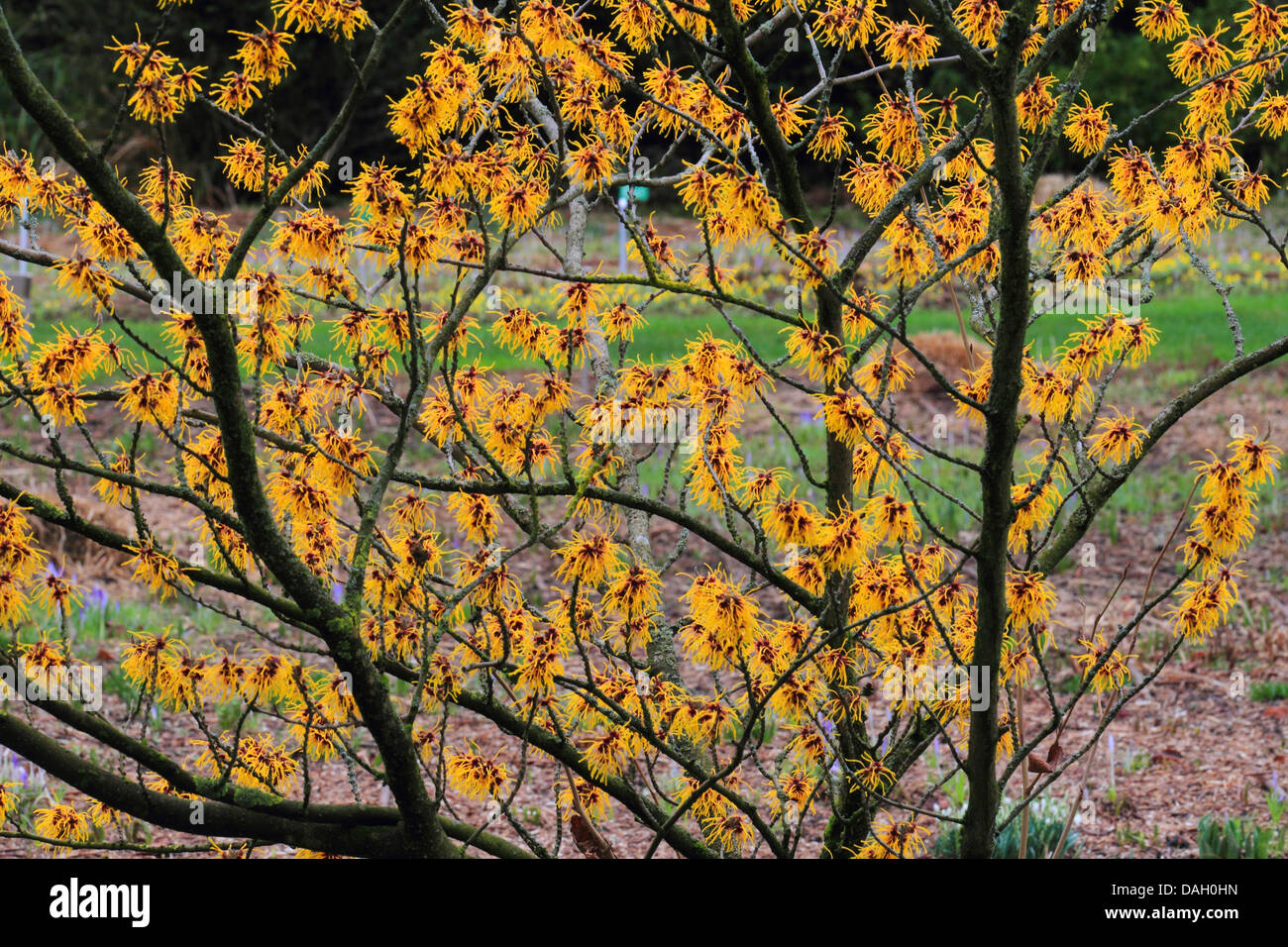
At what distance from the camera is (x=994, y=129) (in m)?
2.56

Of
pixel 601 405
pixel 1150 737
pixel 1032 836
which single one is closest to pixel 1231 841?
pixel 1032 836

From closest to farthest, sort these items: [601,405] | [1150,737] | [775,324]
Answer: [601,405] → [1150,737] → [775,324]

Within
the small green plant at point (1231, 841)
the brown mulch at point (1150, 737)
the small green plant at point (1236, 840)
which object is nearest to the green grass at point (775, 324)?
the brown mulch at point (1150, 737)

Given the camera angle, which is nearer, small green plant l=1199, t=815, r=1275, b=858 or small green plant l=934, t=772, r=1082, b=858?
small green plant l=1199, t=815, r=1275, b=858

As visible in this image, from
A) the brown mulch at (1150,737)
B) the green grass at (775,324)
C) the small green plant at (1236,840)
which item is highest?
the green grass at (775,324)

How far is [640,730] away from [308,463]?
3.33ft

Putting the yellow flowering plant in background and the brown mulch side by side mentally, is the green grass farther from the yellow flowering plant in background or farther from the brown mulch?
the yellow flowering plant in background

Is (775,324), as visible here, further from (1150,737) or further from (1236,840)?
(1236,840)

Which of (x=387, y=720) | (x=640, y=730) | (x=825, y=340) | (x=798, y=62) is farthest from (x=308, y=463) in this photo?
(x=798, y=62)

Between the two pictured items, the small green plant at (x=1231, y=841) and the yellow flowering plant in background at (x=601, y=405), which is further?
→ the small green plant at (x=1231, y=841)

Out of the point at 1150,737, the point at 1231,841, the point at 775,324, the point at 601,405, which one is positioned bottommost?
the point at 1231,841

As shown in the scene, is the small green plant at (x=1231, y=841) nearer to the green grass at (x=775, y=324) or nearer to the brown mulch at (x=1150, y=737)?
the brown mulch at (x=1150, y=737)

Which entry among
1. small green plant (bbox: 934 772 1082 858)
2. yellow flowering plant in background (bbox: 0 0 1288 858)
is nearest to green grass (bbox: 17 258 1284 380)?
small green plant (bbox: 934 772 1082 858)
